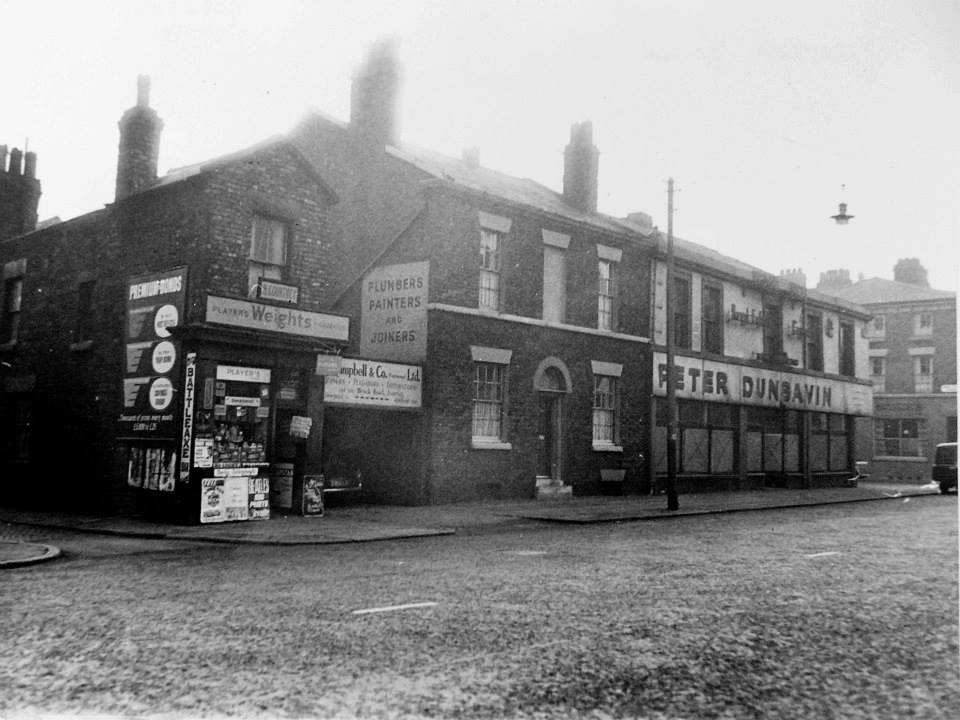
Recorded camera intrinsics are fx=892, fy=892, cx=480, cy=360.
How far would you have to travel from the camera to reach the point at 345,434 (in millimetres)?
19516

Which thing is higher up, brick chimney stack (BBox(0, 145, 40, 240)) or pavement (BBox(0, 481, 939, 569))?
brick chimney stack (BBox(0, 145, 40, 240))

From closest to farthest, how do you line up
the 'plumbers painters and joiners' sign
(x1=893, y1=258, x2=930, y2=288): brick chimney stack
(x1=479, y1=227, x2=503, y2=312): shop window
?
(x1=479, y1=227, x2=503, y2=312): shop window
the 'plumbers painters and joiners' sign
(x1=893, y1=258, x2=930, y2=288): brick chimney stack

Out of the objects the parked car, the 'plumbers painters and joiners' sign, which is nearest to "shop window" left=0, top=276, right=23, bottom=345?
the 'plumbers painters and joiners' sign

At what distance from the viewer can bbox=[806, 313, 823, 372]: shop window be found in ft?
106

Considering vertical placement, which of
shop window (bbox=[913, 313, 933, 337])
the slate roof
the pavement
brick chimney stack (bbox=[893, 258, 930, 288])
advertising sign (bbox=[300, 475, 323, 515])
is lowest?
the pavement

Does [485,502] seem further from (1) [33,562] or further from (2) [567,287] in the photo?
(1) [33,562]

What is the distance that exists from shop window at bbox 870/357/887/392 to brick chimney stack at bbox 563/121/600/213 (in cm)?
1993

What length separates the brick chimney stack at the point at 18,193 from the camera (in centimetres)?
2320

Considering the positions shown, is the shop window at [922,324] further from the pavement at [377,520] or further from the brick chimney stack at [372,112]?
the brick chimney stack at [372,112]


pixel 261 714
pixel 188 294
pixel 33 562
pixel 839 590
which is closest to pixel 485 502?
pixel 188 294

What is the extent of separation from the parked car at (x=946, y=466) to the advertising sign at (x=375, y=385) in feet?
55.4

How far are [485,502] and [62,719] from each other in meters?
16.1

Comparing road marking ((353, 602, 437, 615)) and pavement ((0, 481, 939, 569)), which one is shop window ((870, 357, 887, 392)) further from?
road marking ((353, 602, 437, 615))

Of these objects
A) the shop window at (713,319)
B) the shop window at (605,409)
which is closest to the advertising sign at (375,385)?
the shop window at (605,409)
